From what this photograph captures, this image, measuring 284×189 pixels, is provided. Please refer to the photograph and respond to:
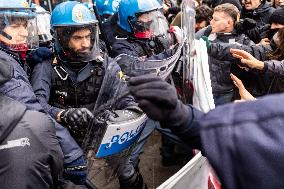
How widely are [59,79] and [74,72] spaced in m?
0.14

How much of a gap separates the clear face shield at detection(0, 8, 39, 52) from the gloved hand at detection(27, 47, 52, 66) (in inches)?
7.1

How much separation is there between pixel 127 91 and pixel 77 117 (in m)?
0.44

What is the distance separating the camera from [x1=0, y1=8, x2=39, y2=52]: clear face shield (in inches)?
99.7

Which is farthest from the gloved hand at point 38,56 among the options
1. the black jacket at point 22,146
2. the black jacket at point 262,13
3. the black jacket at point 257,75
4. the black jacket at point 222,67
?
the black jacket at point 262,13

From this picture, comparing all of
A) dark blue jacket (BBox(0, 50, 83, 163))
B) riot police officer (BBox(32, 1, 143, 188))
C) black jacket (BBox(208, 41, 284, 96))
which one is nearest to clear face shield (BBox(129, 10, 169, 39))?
black jacket (BBox(208, 41, 284, 96))

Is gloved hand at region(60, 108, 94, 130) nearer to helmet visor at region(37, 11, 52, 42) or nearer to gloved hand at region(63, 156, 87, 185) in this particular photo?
gloved hand at region(63, 156, 87, 185)

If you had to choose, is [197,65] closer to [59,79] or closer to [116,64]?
[116,64]

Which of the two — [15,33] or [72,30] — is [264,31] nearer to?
[72,30]

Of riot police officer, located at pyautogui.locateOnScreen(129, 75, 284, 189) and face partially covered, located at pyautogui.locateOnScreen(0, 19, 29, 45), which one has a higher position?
riot police officer, located at pyautogui.locateOnScreen(129, 75, 284, 189)

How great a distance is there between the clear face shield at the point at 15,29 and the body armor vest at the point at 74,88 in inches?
13.5

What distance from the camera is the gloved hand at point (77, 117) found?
2307 mm

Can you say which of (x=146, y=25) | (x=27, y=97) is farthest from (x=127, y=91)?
(x=146, y=25)

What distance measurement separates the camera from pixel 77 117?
2363 millimetres

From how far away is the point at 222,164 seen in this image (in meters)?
0.75
